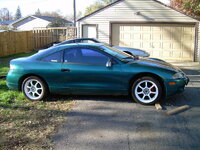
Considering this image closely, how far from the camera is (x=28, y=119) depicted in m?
5.09

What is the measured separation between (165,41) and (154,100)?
971 centimetres

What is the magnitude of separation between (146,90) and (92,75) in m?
1.30

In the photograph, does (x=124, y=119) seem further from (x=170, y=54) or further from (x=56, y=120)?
(x=170, y=54)

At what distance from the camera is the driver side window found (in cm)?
612

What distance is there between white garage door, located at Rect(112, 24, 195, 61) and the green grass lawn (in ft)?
31.1

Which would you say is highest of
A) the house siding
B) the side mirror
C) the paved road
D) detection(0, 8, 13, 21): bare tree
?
detection(0, 8, 13, 21): bare tree

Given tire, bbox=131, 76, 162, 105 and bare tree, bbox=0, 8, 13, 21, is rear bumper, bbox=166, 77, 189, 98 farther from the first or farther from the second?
bare tree, bbox=0, 8, 13, 21

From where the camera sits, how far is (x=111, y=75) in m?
5.97

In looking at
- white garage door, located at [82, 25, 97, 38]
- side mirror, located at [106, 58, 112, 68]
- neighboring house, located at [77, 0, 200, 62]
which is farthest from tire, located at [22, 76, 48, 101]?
white garage door, located at [82, 25, 97, 38]

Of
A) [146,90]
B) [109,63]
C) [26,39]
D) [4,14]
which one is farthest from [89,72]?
[4,14]

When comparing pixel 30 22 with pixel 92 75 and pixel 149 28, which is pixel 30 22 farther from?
pixel 92 75

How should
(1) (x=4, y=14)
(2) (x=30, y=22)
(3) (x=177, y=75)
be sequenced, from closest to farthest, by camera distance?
(3) (x=177, y=75) → (2) (x=30, y=22) → (1) (x=4, y=14)

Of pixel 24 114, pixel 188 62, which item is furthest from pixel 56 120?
pixel 188 62

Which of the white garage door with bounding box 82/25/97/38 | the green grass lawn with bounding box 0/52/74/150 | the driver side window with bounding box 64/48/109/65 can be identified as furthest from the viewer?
the white garage door with bounding box 82/25/97/38
